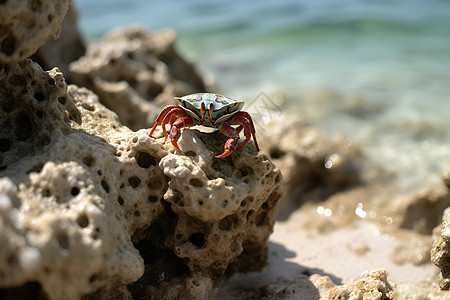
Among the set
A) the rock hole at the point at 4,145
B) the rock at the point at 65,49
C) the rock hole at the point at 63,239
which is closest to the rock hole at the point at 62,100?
the rock hole at the point at 4,145

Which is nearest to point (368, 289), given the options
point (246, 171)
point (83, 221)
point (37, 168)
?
point (246, 171)

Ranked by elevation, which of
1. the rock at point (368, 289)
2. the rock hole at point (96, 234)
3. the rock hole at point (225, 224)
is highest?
the rock hole at point (96, 234)

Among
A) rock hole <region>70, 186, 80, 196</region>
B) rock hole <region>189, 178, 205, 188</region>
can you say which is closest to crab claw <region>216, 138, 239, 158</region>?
rock hole <region>189, 178, 205, 188</region>

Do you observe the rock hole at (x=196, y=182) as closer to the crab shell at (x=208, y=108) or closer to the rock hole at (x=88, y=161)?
the crab shell at (x=208, y=108)

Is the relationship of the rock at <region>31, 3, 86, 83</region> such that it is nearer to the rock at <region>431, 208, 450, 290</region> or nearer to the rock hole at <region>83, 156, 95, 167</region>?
the rock hole at <region>83, 156, 95, 167</region>

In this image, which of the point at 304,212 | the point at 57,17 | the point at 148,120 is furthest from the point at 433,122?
the point at 57,17

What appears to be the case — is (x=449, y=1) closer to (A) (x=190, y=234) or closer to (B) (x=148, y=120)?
(B) (x=148, y=120)

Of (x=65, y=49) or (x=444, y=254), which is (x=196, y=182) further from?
(x=65, y=49)

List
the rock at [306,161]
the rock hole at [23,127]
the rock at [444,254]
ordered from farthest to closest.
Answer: the rock at [306,161] < the rock at [444,254] < the rock hole at [23,127]
